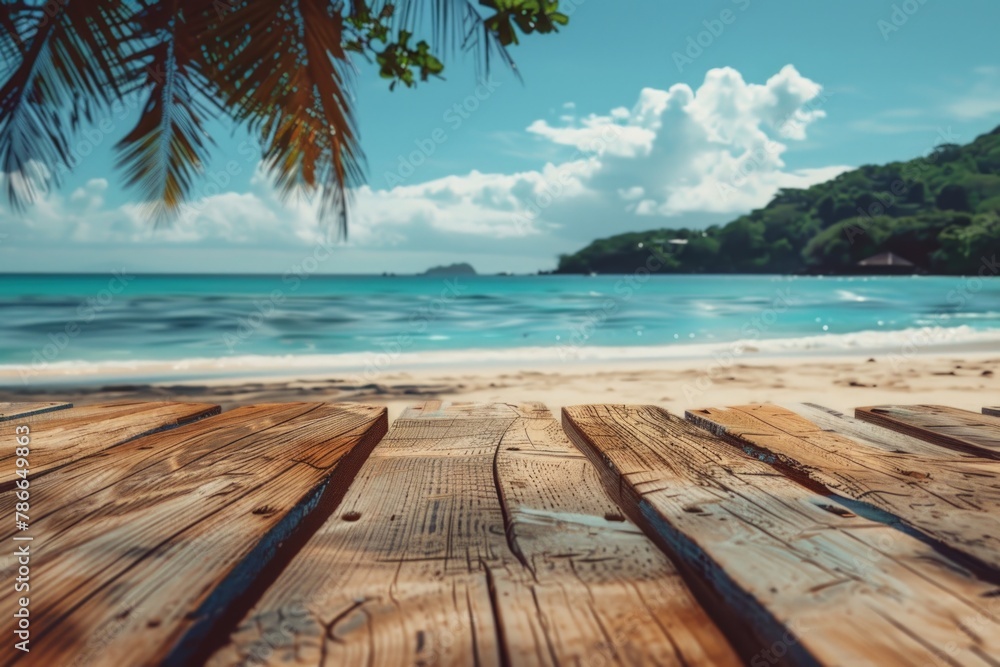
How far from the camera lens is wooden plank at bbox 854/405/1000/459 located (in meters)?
1.36

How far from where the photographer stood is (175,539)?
0.86m

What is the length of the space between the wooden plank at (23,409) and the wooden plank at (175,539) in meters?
0.55

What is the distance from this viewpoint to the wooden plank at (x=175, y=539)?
643 millimetres

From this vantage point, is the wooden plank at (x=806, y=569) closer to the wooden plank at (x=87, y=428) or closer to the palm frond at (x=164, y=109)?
the wooden plank at (x=87, y=428)

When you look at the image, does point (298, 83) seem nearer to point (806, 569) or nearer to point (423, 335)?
point (806, 569)

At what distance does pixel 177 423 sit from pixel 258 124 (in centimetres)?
231

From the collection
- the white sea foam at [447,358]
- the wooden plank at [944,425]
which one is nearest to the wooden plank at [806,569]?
the wooden plank at [944,425]

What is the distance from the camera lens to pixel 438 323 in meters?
17.8

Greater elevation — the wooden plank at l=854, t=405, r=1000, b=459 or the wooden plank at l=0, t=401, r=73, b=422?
the wooden plank at l=0, t=401, r=73, b=422

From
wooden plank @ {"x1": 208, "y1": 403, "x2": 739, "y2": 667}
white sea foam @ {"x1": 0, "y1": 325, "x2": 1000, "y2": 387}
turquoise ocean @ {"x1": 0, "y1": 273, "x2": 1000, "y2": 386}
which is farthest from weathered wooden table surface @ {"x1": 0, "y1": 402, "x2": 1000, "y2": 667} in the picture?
turquoise ocean @ {"x1": 0, "y1": 273, "x2": 1000, "y2": 386}

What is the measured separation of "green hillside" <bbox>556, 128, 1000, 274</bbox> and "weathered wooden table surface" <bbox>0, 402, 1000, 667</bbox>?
57.3 metres

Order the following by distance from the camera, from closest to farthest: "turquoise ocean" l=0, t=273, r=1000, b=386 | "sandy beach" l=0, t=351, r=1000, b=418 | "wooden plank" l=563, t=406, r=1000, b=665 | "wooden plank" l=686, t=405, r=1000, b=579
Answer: "wooden plank" l=563, t=406, r=1000, b=665, "wooden plank" l=686, t=405, r=1000, b=579, "sandy beach" l=0, t=351, r=1000, b=418, "turquoise ocean" l=0, t=273, r=1000, b=386

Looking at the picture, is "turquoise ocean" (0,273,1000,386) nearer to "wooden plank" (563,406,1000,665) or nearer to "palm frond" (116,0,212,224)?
"palm frond" (116,0,212,224)

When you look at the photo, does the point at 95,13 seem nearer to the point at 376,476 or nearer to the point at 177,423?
the point at 177,423
